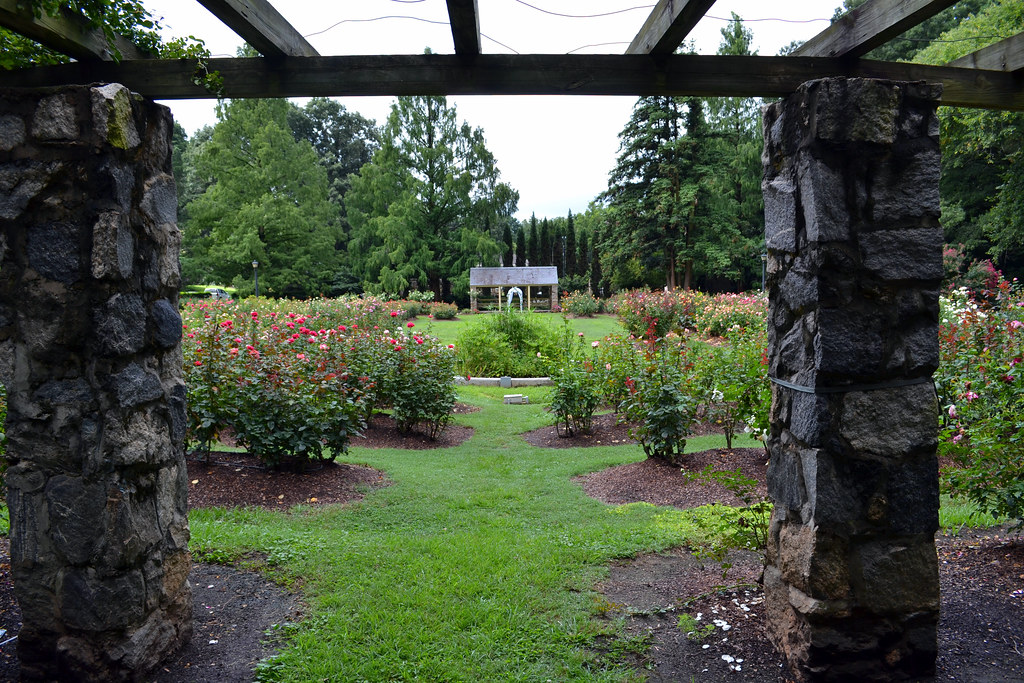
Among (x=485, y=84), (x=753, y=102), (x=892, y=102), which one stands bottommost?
(x=892, y=102)

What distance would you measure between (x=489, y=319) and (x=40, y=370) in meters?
10.5

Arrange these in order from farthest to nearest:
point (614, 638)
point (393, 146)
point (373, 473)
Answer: point (393, 146)
point (373, 473)
point (614, 638)

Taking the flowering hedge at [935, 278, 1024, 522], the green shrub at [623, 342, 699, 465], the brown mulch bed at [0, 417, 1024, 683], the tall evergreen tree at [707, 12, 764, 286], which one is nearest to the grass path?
the brown mulch bed at [0, 417, 1024, 683]

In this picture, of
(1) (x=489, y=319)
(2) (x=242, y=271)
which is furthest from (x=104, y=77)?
(2) (x=242, y=271)

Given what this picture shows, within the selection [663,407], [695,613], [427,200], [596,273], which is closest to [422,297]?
[427,200]

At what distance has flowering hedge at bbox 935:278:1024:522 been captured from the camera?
3668 mm

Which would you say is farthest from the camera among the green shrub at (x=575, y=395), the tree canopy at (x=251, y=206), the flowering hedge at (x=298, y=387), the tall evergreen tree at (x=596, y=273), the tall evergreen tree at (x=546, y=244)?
the tall evergreen tree at (x=546, y=244)

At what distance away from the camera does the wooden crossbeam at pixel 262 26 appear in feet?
8.39

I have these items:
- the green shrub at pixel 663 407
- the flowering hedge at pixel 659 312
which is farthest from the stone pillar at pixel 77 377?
the flowering hedge at pixel 659 312

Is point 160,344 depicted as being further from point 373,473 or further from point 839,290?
point 373,473

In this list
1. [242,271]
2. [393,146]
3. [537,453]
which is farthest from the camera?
[393,146]

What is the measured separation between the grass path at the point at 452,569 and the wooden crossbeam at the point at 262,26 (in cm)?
284

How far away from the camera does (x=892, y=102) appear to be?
2.60 metres

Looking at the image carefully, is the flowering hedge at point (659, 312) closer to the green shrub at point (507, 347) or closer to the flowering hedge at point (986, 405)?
the green shrub at point (507, 347)
